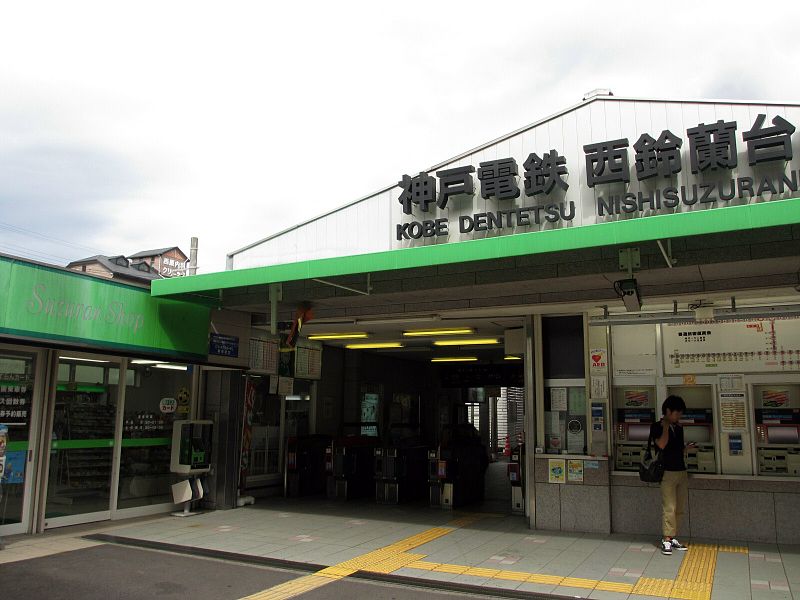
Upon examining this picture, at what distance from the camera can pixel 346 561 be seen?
22.0 ft

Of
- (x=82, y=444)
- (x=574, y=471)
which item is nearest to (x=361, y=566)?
(x=574, y=471)

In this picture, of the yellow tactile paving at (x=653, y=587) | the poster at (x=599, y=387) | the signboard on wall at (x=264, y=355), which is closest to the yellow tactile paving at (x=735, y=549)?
the yellow tactile paving at (x=653, y=587)

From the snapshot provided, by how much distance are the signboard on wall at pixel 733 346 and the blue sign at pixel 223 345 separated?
6.09 meters

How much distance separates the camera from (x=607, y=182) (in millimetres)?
7312

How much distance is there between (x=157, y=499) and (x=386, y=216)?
209 inches

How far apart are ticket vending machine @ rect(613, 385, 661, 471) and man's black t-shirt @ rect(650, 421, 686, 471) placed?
909 millimetres

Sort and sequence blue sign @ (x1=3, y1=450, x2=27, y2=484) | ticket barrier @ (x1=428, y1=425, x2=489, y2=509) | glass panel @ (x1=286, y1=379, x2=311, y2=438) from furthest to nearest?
glass panel @ (x1=286, y1=379, x2=311, y2=438), ticket barrier @ (x1=428, y1=425, x2=489, y2=509), blue sign @ (x1=3, y1=450, x2=27, y2=484)

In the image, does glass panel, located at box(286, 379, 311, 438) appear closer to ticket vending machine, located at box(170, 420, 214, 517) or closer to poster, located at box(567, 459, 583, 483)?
ticket vending machine, located at box(170, 420, 214, 517)

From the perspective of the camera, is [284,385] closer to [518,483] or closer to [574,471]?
[518,483]

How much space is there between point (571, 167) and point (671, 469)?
11.8 ft

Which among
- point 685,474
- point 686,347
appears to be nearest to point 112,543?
point 685,474

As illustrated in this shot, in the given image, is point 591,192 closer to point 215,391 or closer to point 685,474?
point 685,474

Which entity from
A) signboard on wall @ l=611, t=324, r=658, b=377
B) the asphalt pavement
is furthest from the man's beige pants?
the asphalt pavement

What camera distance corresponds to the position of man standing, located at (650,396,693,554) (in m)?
6.99
